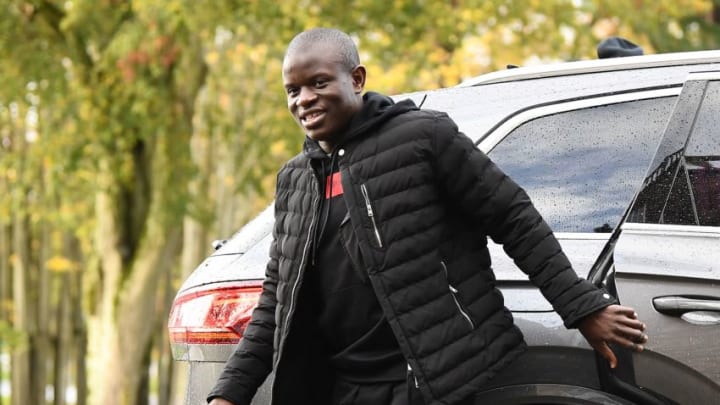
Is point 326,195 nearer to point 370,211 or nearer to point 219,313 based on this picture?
point 370,211

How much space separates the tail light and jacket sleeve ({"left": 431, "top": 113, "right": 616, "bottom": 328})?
0.79 meters

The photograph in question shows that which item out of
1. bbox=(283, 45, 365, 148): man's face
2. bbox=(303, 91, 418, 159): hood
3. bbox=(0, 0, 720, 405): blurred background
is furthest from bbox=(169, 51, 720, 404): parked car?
bbox=(0, 0, 720, 405): blurred background

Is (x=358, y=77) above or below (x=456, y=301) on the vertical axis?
above

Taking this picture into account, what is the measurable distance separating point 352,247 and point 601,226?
29.0 inches

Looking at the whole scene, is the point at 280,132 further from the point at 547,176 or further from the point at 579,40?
the point at 547,176

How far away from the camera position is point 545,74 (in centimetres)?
374

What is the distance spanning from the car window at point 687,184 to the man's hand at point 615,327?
42 cm

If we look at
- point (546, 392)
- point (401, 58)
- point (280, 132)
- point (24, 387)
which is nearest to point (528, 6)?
point (401, 58)

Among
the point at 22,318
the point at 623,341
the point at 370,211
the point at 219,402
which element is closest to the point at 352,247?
the point at 370,211

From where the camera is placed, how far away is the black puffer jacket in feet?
9.75

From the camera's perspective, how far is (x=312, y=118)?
318 cm

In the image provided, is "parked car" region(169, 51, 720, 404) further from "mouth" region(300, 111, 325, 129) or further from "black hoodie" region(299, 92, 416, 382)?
"mouth" region(300, 111, 325, 129)

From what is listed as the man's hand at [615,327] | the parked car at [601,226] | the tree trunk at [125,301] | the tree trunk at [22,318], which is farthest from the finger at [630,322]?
the tree trunk at [22,318]

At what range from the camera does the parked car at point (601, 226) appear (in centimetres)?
314
